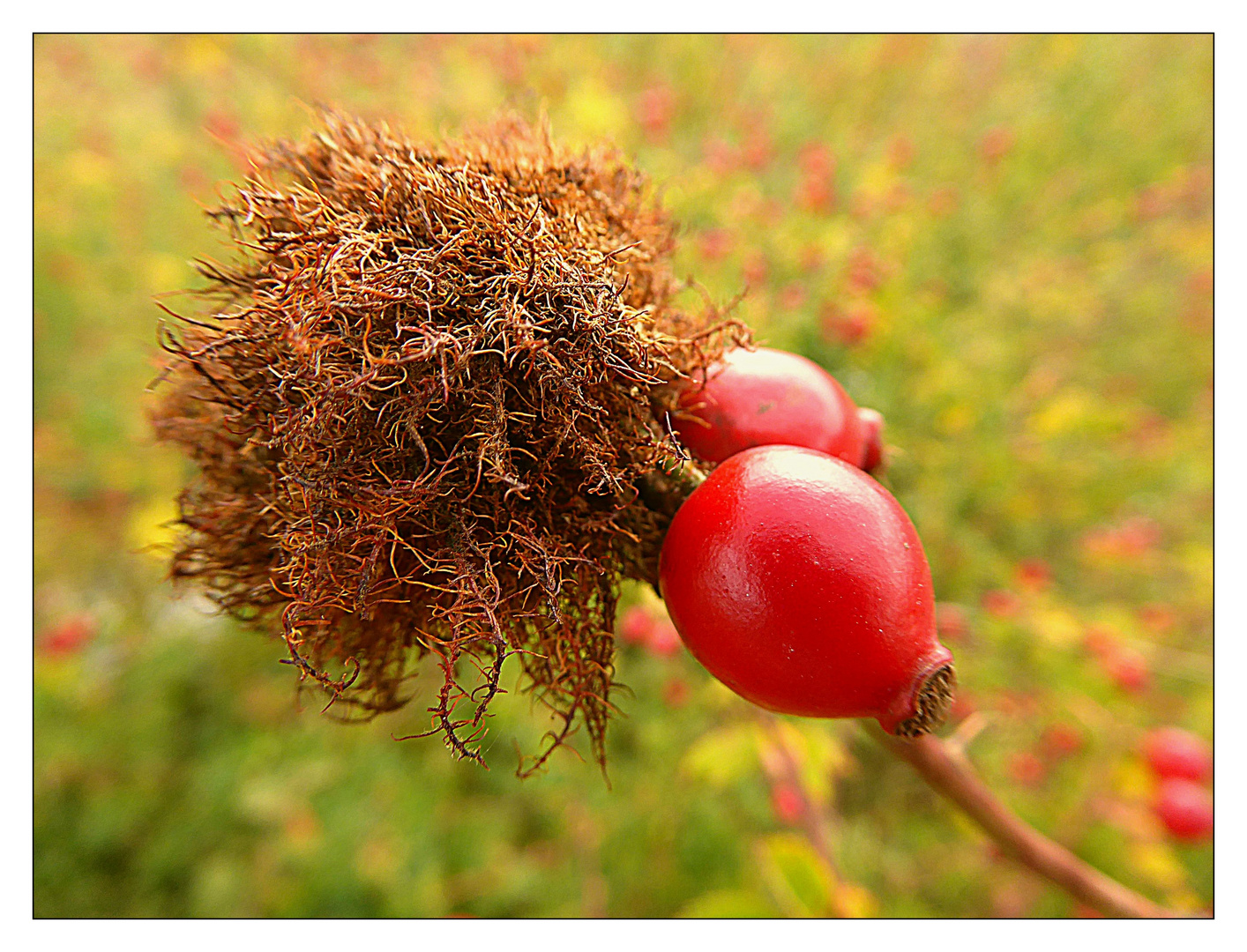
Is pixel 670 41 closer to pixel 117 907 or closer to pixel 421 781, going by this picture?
pixel 421 781

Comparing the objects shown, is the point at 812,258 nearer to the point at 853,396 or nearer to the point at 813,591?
the point at 853,396

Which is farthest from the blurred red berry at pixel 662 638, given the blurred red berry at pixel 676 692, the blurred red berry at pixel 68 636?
the blurred red berry at pixel 68 636

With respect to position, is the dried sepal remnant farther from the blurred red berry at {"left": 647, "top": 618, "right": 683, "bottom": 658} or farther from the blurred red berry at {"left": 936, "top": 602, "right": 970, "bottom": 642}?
the blurred red berry at {"left": 936, "top": 602, "right": 970, "bottom": 642}

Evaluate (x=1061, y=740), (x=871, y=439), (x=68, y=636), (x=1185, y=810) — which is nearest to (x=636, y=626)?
(x=871, y=439)

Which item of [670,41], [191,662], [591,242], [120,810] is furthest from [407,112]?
[120,810]

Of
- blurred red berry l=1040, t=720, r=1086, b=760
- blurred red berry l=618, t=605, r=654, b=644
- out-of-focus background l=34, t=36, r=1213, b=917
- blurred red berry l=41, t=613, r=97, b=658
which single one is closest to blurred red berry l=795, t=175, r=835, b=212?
out-of-focus background l=34, t=36, r=1213, b=917

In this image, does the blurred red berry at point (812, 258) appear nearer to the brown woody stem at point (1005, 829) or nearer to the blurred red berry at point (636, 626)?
the blurred red berry at point (636, 626)
